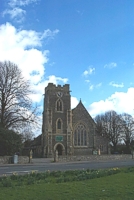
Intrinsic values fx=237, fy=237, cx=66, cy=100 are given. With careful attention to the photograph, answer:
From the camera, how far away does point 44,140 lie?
170 ft

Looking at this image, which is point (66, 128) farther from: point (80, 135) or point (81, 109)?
point (81, 109)

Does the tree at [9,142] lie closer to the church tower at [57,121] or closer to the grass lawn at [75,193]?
the church tower at [57,121]

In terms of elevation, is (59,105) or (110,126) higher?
(59,105)

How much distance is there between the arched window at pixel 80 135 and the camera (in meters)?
53.8

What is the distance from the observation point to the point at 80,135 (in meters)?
54.7

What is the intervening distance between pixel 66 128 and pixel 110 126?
78.4 feet

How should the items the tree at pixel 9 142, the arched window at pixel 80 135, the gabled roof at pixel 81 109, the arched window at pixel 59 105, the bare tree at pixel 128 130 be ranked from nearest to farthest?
1. the tree at pixel 9 142
2. the arched window at pixel 80 135
3. the arched window at pixel 59 105
4. the gabled roof at pixel 81 109
5. the bare tree at pixel 128 130

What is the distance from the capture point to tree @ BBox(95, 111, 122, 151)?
69.4 meters

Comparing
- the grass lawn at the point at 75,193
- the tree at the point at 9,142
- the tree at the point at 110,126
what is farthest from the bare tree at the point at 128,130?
the grass lawn at the point at 75,193

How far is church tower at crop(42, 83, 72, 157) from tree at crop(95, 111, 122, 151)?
20.1m

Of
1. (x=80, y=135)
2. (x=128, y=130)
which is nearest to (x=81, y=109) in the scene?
(x=80, y=135)

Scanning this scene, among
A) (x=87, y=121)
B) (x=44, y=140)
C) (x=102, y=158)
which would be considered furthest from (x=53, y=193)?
(x=87, y=121)

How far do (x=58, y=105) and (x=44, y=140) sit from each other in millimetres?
8530

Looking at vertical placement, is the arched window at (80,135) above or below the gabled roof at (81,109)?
below
